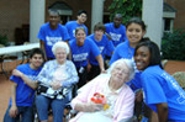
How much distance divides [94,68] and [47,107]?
1.95 m

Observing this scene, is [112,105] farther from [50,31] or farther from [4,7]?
[4,7]

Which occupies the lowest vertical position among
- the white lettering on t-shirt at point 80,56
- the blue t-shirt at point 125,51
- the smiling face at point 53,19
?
the white lettering on t-shirt at point 80,56

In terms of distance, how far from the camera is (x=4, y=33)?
20172 mm

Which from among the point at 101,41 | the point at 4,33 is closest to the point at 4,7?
the point at 4,33

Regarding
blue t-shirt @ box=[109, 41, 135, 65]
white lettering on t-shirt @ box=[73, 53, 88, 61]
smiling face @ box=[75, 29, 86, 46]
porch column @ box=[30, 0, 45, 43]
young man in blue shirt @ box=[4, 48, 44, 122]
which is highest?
porch column @ box=[30, 0, 45, 43]

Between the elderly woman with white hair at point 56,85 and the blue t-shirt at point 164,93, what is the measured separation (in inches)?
80.5

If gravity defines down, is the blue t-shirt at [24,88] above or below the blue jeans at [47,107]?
above

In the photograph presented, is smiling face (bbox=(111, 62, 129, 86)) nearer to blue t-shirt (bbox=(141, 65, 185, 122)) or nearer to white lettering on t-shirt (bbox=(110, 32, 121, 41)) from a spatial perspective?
blue t-shirt (bbox=(141, 65, 185, 122))

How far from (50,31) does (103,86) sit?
2766 millimetres

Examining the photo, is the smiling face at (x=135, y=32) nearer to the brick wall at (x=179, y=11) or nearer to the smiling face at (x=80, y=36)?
the smiling face at (x=80, y=36)

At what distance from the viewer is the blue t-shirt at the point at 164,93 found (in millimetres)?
2592

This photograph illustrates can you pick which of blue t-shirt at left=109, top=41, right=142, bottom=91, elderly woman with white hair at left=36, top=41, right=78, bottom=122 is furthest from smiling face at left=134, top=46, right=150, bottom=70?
elderly woman with white hair at left=36, top=41, right=78, bottom=122

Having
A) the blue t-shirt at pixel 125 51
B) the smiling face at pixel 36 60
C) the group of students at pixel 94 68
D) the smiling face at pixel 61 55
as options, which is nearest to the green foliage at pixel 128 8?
the group of students at pixel 94 68

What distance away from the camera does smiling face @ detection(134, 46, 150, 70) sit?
2855mm
